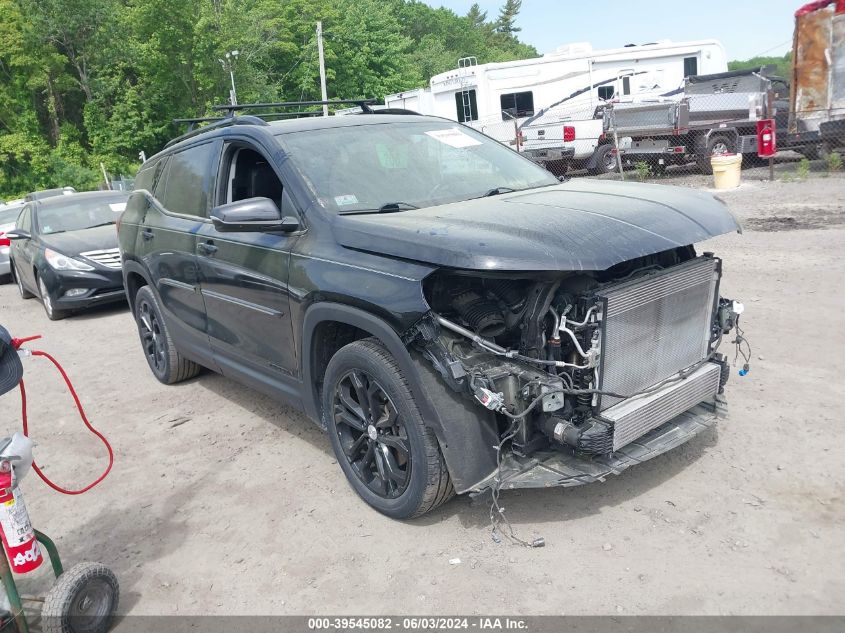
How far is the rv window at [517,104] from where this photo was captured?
2089cm

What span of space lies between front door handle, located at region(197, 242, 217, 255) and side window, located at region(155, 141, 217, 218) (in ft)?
0.75

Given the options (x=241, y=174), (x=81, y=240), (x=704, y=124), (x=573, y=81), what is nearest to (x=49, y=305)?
(x=81, y=240)

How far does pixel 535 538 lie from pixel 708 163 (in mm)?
Answer: 15070

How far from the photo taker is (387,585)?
314cm

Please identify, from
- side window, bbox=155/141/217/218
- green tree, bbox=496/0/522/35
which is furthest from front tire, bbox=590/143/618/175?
green tree, bbox=496/0/522/35

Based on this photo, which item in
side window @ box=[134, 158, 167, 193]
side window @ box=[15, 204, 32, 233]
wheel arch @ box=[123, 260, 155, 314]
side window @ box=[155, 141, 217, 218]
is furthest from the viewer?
side window @ box=[15, 204, 32, 233]

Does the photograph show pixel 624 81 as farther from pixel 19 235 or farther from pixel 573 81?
pixel 19 235

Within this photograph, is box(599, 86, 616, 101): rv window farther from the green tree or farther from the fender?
the green tree

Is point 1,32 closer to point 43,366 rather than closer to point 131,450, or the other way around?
point 43,366

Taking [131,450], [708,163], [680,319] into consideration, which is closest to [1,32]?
[708,163]

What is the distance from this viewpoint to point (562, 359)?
3229 mm

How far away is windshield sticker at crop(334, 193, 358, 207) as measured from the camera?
378 cm

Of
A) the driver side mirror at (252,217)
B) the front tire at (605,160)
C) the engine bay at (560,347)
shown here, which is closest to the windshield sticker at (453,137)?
the driver side mirror at (252,217)

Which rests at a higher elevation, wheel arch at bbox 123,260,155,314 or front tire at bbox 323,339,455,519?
wheel arch at bbox 123,260,155,314
